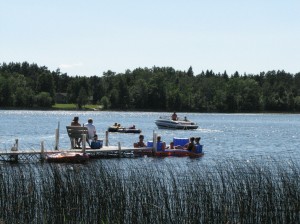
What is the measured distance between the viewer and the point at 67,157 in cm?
3797

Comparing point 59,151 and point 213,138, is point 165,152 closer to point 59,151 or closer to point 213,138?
point 59,151

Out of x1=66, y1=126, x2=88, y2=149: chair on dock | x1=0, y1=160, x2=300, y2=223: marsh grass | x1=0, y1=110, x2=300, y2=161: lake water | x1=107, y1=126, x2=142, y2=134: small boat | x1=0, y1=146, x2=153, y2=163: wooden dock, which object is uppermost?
x1=66, y1=126, x2=88, y2=149: chair on dock

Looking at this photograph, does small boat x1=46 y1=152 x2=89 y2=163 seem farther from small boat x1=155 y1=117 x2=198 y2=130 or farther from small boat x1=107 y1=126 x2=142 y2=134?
small boat x1=155 y1=117 x2=198 y2=130

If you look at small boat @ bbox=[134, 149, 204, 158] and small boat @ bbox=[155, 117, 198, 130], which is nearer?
small boat @ bbox=[134, 149, 204, 158]

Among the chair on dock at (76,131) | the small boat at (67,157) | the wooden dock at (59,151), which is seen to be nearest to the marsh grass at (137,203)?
the wooden dock at (59,151)

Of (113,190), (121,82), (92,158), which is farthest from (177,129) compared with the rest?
(121,82)

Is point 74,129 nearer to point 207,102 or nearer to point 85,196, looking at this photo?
point 85,196

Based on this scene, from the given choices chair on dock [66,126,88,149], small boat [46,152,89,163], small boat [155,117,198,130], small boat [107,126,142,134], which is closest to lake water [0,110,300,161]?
small boat [107,126,142,134]

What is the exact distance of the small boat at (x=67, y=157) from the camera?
3753cm

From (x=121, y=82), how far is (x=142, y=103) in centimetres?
827

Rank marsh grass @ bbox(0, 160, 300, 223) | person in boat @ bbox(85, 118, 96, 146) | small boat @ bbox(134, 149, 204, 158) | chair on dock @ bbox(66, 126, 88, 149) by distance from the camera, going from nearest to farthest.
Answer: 1. marsh grass @ bbox(0, 160, 300, 223)
2. chair on dock @ bbox(66, 126, 88, 149)
3. person in boat @ bbox(85, 118, 96, 146)
4. small boat @ bbox(134, 149, 204, 158)

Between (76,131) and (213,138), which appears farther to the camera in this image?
(213,138)

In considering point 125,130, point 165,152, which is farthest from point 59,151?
point 125,130

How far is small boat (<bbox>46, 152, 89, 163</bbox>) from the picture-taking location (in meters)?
37.5
